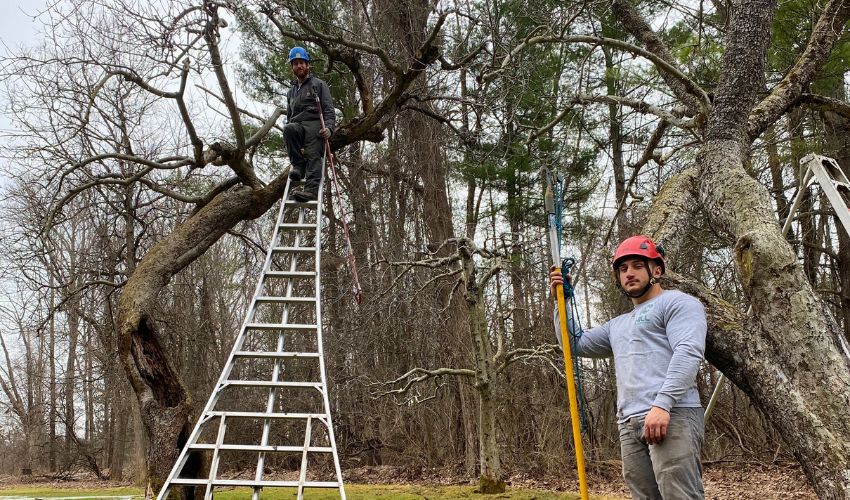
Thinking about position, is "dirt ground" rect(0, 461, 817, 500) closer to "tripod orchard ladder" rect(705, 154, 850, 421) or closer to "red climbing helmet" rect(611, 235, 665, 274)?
"tripod orchard ladder" rect(705, 154, 850, 421)

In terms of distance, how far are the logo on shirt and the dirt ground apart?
4.12m

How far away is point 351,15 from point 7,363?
20.3 m

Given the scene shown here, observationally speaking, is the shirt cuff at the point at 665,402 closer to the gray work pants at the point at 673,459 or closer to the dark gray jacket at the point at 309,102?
the gray work pants at the point at 673,459

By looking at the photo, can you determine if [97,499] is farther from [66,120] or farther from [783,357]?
[783,357]

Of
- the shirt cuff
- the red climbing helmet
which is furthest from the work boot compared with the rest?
the shirt cuff

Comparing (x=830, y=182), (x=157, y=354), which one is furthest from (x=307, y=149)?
(x=830, y=182)

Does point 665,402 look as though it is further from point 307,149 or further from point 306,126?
point 306,126

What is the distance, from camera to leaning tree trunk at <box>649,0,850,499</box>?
2.67 m

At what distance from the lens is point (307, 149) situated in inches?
217

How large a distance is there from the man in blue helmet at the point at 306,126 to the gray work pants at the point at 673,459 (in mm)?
3721

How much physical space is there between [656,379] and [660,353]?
115 mm

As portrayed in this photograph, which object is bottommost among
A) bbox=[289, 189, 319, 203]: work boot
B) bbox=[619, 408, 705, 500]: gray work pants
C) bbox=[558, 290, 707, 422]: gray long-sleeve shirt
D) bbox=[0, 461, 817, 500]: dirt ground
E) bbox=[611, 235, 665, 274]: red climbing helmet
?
bbox=[0, 461, 817, 500]: dirt ground

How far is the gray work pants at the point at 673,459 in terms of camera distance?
7.49 feet

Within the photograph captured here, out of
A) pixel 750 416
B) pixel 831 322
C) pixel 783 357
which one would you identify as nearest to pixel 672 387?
pixel 783 357
